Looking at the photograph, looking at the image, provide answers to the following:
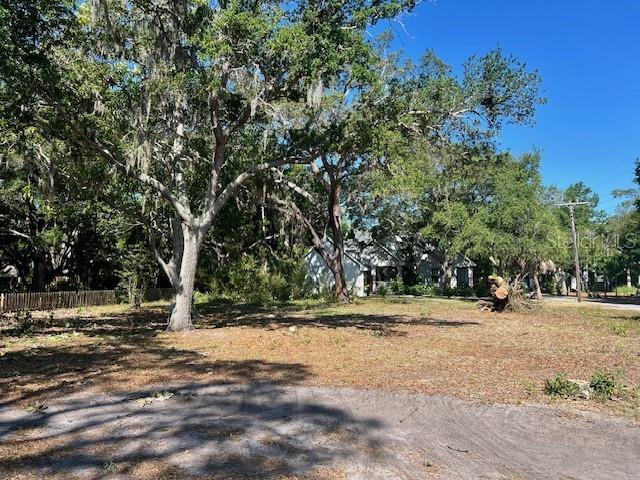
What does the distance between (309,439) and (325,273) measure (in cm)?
3329

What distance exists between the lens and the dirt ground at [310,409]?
4.24 m

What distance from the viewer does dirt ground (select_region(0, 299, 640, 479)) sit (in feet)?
13.9

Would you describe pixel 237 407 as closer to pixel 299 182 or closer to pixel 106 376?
pixel 106 376

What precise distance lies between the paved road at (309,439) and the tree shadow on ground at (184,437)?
0.4 inches

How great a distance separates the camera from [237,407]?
19.9 feet

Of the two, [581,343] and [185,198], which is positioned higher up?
[185,198]

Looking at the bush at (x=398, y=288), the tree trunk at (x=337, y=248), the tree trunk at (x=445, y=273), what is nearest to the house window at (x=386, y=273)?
the bush at (x=398, y=288)

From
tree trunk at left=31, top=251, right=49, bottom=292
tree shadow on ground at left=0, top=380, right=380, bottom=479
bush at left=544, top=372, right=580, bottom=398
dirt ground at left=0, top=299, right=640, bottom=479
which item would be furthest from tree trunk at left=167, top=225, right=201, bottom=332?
tree trunk at left=31, top=251, right=49, bottom=292

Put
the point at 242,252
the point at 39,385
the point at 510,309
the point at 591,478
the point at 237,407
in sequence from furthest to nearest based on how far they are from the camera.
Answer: the point at 242,252 → the point at 510,309 → the point at 39,385 → the point at 237,407 → the point at 591,478

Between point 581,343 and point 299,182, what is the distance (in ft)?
56.5

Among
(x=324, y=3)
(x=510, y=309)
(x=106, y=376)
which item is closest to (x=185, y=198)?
(x=324, y=3)

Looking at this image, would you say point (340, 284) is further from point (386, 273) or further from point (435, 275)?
point (435, 275)

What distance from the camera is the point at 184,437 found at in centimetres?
484

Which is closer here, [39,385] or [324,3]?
[39,385]
